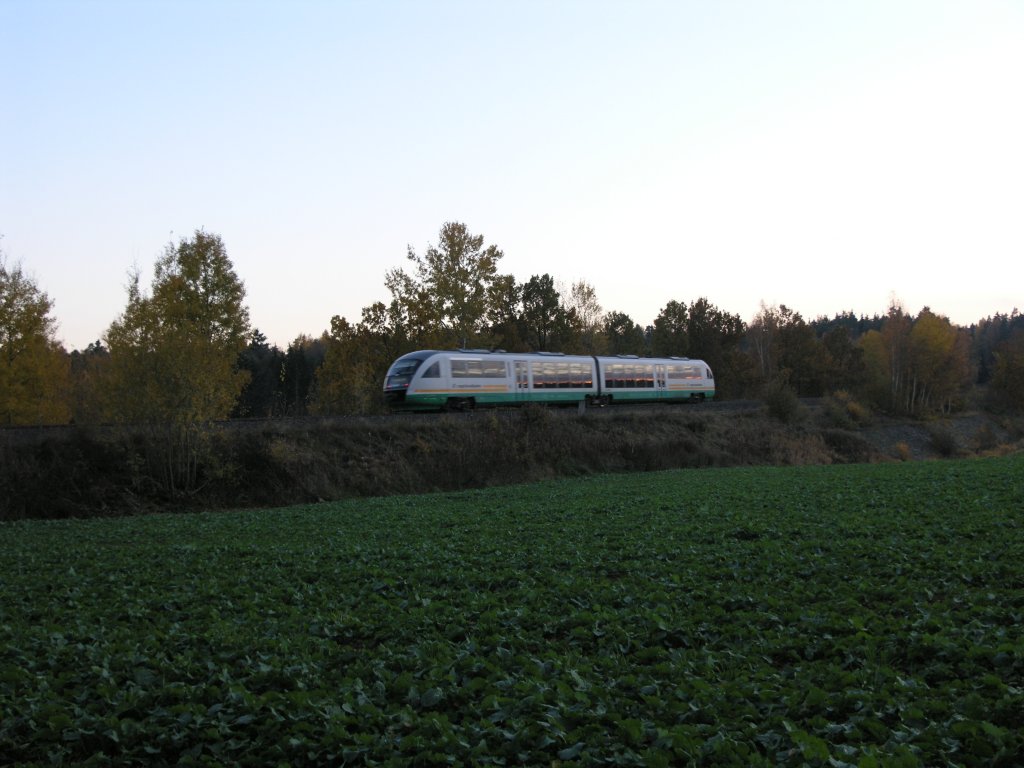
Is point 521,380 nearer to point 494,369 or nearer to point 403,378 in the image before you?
point 494,369

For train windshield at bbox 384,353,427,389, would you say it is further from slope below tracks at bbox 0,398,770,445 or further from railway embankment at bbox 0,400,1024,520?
railway embankment at bbox 0,400,1024,520

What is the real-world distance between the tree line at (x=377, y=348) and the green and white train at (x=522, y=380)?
6.66 metres

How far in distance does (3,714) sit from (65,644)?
2340 millimetres

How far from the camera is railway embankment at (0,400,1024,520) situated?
26688 millimetres

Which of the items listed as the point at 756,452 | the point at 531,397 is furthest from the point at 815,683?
the point at 756,452

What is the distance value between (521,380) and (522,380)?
0.27 ft

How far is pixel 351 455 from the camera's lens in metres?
31.6

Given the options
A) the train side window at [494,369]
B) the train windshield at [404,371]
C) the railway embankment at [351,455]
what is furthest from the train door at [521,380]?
the train windshield at [404,371]

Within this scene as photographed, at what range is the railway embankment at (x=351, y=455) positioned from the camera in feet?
87.6

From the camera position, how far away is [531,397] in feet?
131

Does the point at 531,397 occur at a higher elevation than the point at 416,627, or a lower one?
higher

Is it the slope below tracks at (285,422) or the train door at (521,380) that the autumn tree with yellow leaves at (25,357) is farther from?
the train door at (521,380)

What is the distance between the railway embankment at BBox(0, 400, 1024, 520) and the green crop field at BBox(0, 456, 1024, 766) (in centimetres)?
1091

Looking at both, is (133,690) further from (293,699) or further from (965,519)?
(965,519)
